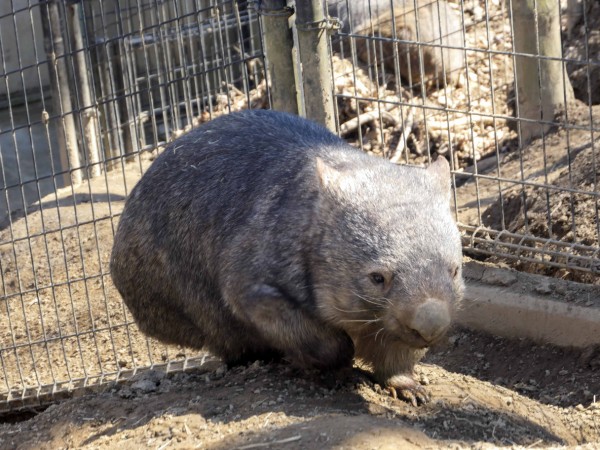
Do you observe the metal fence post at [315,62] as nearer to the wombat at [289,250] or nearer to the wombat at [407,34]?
the wombat at [289,250]

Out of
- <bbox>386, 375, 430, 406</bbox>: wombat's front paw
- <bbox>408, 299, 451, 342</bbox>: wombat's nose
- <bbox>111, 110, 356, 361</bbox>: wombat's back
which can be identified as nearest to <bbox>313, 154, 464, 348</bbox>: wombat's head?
<bbox>408, 299, 451, 342</bbox>: wombat's nose

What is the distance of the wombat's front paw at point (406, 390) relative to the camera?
15.5 feet

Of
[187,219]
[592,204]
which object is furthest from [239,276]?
[592,204]

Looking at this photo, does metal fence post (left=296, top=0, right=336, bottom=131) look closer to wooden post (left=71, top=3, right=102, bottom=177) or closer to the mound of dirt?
the mound of dirt

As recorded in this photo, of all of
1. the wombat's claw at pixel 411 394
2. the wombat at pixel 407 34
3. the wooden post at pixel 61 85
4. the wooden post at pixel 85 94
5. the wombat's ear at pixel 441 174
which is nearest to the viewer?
the wombat's ear at pixel 441 174

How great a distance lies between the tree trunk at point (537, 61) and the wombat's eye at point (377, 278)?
11.1 ft

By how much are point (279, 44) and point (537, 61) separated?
84.0 inches

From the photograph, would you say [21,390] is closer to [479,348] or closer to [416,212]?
[479,348]

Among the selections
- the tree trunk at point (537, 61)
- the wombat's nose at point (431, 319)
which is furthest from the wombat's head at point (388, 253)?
the tree trunk at point (537, 61)

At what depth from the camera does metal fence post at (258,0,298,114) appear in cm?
597

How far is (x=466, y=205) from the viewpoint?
24.5 feet

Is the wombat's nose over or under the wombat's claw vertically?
over

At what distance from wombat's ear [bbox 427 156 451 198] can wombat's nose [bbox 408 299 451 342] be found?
71 cm

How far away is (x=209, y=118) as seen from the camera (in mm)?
9172
